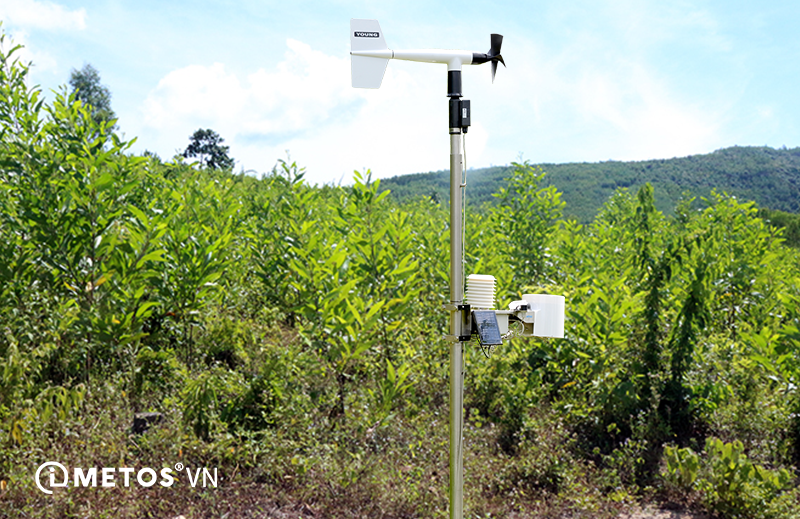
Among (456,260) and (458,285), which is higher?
(456,260)

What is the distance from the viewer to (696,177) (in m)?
43.8

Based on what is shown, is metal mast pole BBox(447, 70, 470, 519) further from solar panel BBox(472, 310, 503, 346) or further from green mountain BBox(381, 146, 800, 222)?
green mountain BBox(381, 146, 800, 222)

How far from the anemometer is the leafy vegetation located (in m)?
1.49

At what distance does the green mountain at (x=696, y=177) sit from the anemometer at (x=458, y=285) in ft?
86.5

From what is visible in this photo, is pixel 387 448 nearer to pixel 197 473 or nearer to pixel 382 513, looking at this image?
pixel 382 513

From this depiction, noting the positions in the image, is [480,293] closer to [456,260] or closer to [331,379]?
[456,260]

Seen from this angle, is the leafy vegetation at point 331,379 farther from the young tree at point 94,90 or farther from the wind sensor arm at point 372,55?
the young tree at point 94,90

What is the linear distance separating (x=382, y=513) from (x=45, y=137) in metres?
3.87

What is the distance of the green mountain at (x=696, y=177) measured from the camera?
33812 mm

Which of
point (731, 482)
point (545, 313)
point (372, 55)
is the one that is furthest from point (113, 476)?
point (731, 482)

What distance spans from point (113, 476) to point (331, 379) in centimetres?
175

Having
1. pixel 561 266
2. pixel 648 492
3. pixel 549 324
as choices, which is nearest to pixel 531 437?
pixel 648 492

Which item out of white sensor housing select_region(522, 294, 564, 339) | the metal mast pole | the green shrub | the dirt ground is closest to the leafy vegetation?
the green shrub

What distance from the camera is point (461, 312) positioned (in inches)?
91.4
